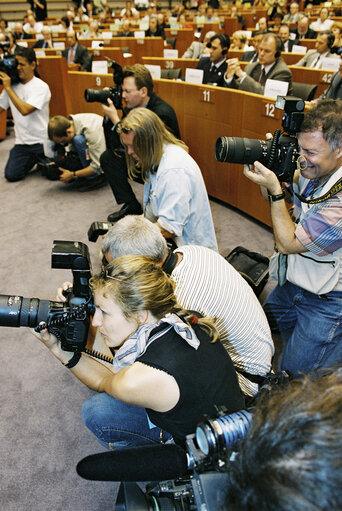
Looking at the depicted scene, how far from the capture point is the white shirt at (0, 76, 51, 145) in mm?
3615

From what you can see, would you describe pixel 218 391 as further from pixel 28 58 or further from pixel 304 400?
pixel 28 58

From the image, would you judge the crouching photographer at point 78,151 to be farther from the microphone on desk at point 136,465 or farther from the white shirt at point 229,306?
the microphone on desk at point 136,465

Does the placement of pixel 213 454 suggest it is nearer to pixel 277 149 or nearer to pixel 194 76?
pixel 277 149

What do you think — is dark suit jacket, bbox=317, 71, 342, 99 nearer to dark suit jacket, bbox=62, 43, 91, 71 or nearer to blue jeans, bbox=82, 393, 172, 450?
blue jeans, bbox=82, 393, 172, 450

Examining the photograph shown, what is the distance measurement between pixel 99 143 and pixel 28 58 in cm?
100

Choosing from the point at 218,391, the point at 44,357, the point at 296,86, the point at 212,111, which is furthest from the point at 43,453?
the point at 296,86

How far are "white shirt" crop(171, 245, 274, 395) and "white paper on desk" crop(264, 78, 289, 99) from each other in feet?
5.28

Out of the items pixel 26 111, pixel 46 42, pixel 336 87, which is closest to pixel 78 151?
pixel 26 111

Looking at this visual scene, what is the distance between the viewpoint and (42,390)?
1767mm

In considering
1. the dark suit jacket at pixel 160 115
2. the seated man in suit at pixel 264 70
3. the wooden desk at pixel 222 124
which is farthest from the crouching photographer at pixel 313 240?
the seated man in suit at pixel 264 70

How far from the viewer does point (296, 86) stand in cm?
343

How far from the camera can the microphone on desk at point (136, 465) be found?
613 millimetres

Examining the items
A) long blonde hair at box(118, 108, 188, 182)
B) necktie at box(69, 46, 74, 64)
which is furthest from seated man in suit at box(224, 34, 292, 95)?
necktie at box(69, 46, 74, 64)

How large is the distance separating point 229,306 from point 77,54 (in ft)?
17.1
